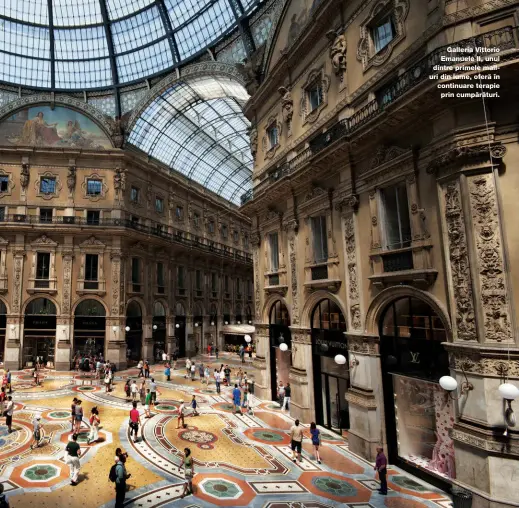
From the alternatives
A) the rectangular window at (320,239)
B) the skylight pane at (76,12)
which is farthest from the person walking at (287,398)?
the skylight pane at (76,12)

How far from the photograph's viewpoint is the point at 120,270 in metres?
32.1

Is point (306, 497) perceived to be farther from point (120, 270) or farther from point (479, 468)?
point (120, 270)

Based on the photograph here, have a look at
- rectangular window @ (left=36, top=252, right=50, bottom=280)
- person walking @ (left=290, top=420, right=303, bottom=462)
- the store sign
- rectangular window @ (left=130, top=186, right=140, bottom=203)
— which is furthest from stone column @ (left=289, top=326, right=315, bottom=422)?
rectangular window @ (left=36, top=252, right=50, bottom=280)

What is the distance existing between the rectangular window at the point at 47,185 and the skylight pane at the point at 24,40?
13.5 meters

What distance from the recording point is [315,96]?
18031 mm

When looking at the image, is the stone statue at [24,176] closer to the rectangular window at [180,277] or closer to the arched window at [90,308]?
the arched window at [90,308]

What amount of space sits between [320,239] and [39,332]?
2629 cm

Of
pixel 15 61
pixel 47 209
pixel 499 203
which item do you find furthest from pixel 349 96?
pixel 15 61

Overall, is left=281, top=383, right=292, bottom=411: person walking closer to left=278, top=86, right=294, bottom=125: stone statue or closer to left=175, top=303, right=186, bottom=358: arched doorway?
left=278, top=86, right=294, bottom=125: stone statue

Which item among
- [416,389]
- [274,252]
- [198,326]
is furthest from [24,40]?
[416,389]

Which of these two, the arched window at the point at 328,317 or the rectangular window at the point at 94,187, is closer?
the arched window at the point at 328,317

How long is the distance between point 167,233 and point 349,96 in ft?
87.1

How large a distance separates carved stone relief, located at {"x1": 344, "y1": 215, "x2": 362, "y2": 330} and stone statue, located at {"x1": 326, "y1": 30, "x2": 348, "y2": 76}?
6439 mm

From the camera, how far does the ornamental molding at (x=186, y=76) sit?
27.6 meters
